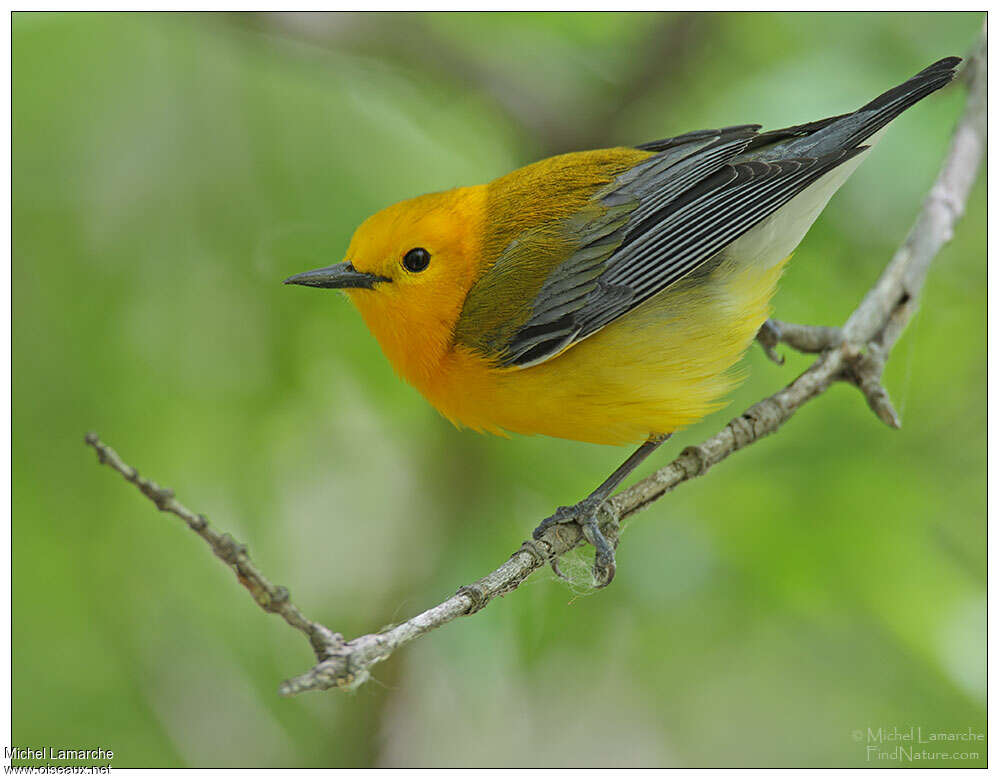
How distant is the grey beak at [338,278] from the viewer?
3.33m

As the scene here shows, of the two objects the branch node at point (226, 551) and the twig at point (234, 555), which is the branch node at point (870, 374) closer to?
the twig at point (234, 555)

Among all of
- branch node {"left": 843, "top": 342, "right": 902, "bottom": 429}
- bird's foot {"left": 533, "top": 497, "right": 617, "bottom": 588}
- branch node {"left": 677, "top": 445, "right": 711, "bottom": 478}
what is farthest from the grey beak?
branch node {"left": 843, "top": 342, "right": 902, "bottom": 429}

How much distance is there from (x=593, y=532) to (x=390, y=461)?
151cm

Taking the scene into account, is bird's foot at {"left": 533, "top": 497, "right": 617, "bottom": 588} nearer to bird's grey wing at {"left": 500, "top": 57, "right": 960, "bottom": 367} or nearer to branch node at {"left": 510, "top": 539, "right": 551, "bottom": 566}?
branch node at {"left": 510, "top": 539, "right": 551, "bottom": 566}

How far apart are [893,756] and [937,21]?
3.28 m

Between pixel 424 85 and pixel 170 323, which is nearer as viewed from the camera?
pixel 170 323

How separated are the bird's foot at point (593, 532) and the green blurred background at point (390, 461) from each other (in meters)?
0.25

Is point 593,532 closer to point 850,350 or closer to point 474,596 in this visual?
point 474,596

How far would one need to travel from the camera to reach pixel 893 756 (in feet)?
11.5

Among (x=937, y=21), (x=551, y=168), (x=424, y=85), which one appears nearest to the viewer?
(x=551, y=168)

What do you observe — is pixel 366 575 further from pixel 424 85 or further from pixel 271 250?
pixel 424 85

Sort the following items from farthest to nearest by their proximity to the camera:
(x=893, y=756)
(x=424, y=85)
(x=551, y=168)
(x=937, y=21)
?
(x=424, y=85) → (x=937, y=21) → (x=551, y=168) → (x=893, y=756)

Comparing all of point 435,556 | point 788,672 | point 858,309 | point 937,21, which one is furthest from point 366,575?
point 937,21

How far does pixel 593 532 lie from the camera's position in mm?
3301
